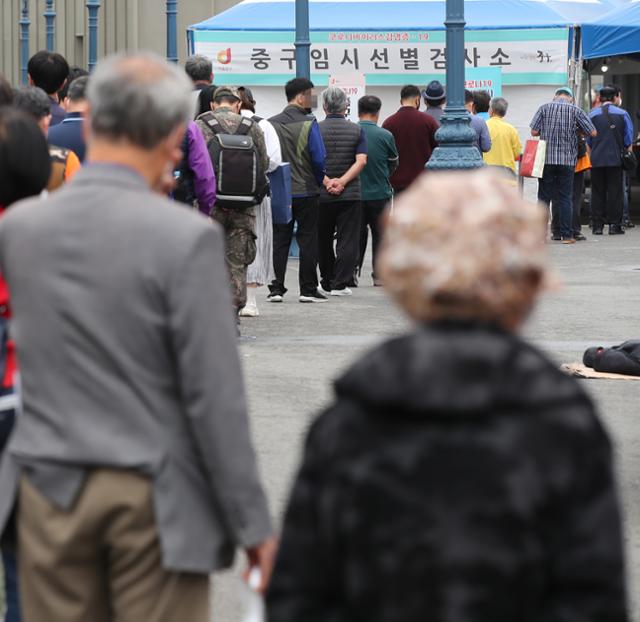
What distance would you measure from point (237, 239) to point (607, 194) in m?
12.1

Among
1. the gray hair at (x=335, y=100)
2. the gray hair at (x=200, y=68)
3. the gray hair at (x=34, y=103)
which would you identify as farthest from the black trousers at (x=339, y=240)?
the gray hair at (x=34, y=103)

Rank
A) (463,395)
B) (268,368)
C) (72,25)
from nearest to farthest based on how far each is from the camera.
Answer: (463,395)
(268,368)
(72,25)

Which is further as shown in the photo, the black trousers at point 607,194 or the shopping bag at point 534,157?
the black trousers at point 607,194

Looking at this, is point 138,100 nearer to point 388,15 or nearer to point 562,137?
point 562,137

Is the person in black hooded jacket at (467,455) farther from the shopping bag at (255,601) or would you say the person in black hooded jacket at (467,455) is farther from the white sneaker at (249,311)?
the white sneaker at (249,311)

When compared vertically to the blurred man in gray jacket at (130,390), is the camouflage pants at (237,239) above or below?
above

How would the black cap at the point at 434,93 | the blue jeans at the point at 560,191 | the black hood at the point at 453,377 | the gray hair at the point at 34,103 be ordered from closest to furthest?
the black hood at the point at 453,377 < the gray hair at the point at 34,103 < the black cap at the point at 434,93 < the blue jeans at the point at 560,191

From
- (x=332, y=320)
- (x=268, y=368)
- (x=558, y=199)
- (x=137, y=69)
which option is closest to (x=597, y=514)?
(x=137, y=69)

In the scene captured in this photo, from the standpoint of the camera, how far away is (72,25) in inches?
1694

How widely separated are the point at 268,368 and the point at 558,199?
36.8 feet

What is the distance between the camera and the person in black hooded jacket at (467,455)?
7.11ft

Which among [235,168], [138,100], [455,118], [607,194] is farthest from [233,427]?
[607,194]

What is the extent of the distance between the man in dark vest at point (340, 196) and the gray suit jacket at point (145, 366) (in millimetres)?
10596

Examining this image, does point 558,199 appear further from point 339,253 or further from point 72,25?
point 72,25
